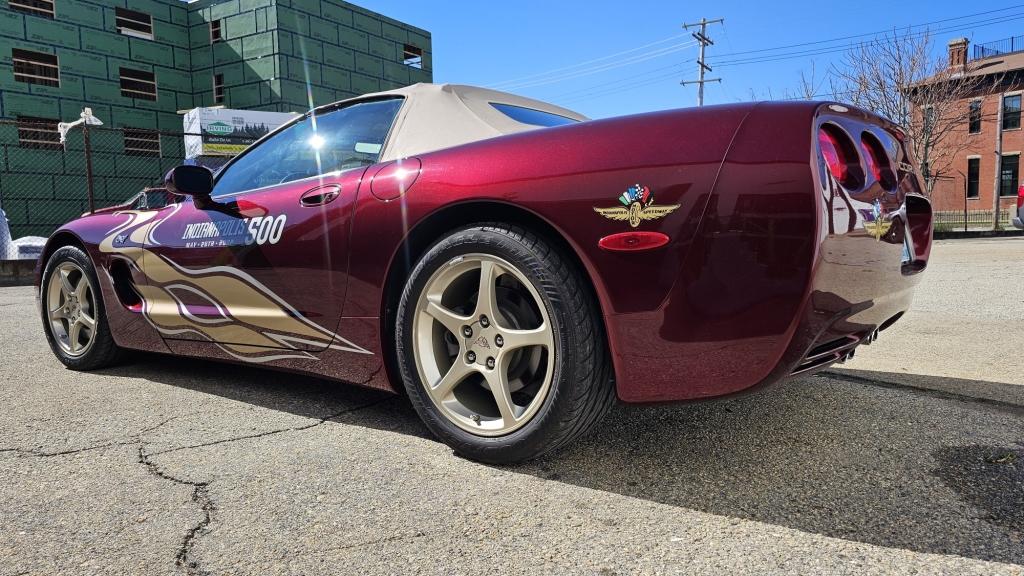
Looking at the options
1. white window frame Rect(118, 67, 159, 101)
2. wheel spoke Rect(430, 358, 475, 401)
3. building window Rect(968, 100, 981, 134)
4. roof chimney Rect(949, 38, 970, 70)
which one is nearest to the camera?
wheel spoke Rect(430, 358, 475, 401)

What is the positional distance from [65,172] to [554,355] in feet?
83.3

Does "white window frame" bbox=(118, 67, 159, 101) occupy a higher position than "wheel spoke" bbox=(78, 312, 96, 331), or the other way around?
"white window frame" bbox=(118, 67, 159, 101)

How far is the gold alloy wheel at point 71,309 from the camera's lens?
371cm

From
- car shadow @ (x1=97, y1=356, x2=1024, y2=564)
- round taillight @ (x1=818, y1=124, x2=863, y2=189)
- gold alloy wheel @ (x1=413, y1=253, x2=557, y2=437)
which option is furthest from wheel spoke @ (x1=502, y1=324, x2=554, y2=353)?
round taillight @ (x1=818, y1=124, x2=863, y2=189)

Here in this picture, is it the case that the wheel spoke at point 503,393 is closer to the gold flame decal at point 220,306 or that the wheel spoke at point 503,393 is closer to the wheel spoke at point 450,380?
the wheel spoke at point 450,380

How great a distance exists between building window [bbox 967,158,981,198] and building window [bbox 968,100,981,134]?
1578 millimetres

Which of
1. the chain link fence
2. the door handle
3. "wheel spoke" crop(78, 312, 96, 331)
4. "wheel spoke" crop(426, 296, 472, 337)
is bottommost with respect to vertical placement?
"wheel spoke" crop(78, 312, 96, 331)

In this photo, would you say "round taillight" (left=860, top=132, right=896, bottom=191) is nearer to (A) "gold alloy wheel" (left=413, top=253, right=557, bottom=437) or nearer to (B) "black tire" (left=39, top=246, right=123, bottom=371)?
(A) "gold alloy wheel" (left=413, top=253, right=557, bottom=437)

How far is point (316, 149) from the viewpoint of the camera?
2.91m

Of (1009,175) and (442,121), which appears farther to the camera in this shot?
(1009,175)

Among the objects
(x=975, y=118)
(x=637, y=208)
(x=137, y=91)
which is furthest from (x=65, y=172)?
(x=975, y=118)

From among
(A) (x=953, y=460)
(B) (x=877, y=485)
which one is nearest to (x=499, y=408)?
(B) (x=877, y=485)

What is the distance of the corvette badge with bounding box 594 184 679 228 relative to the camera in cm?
179

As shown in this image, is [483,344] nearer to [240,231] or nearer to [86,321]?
[240,231]
